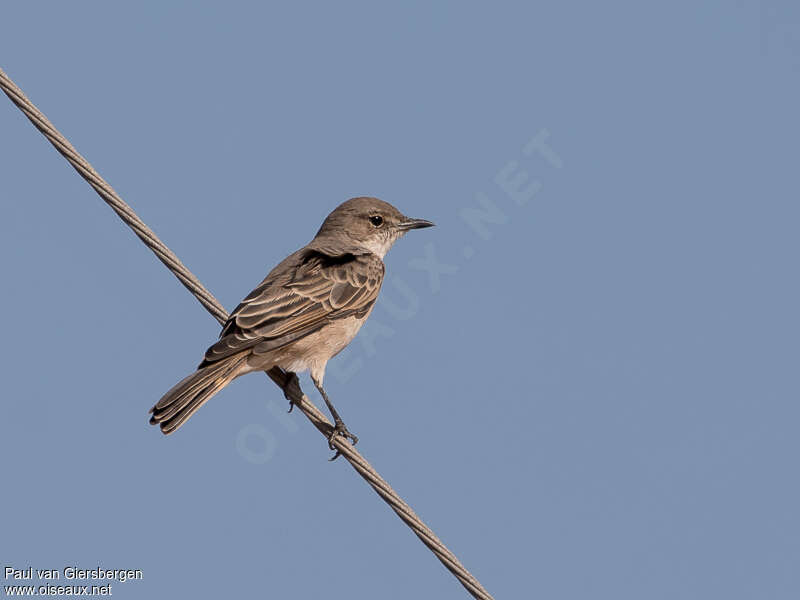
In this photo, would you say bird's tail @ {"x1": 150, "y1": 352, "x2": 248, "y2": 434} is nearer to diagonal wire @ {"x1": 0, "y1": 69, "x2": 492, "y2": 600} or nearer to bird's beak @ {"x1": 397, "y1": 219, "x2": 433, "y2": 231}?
diagonal wire @ {"x1": 0, "y1": 69, "x2": 492, "y2": 600}

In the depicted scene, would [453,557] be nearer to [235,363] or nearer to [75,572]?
[235,363]

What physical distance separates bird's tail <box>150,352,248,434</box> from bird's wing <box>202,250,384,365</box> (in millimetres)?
113

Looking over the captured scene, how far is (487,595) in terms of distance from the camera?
6.57 metres

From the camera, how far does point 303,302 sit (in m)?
9.45

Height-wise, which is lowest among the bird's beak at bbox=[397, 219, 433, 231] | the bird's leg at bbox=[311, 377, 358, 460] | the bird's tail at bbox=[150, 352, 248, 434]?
the bird's leg at bbox=[311, 377, 358, 460]

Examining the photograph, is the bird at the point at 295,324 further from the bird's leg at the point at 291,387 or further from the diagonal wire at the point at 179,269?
the diagonal wire at the point at 179,269

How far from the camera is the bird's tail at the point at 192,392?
8.14m

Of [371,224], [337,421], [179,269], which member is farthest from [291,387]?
[371,224]

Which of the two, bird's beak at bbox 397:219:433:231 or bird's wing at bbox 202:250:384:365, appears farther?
bird's beak at bbox 397:219:433:231

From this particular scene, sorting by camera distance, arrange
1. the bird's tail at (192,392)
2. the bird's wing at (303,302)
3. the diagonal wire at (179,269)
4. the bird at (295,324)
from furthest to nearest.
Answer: the bird's wing at (303,302), the bird at (295,324), the bird's tail at (192,392), the diagonal wire at (179,269)

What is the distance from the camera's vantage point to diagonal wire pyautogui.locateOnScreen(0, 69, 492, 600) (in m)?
6.61

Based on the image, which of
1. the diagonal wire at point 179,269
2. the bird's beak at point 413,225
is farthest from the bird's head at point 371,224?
the diagonal wire at point 179,269

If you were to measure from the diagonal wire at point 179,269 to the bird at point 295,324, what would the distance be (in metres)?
1.01

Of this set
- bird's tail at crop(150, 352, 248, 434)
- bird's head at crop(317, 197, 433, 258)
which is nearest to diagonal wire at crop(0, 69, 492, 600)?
bird's tail at crop(150, 352, 248, 434)
